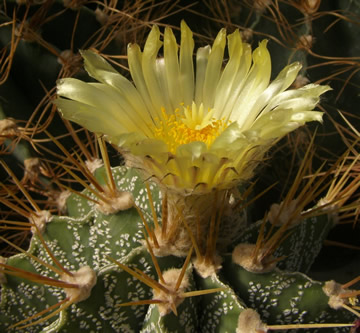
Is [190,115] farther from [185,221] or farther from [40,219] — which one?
[40,219]

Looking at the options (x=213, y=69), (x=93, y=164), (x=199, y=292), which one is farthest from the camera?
(x=93, y=164)

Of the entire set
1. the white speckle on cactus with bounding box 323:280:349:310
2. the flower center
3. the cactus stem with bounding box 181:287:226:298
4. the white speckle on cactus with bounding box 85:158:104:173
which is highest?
the flower center

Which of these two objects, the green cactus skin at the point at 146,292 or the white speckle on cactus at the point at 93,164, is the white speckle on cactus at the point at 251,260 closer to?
the green cactus skin at the point at 146,292

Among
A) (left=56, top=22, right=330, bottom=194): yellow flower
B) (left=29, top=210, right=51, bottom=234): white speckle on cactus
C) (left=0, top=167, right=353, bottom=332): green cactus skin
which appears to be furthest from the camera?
(left=29, top=210, right=51, bottom=234): white speckle on cactus

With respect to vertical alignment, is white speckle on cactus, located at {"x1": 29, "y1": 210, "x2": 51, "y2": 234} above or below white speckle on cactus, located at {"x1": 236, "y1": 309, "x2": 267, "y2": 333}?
above

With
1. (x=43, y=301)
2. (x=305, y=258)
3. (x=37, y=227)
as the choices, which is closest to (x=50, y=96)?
(x=37, y=227)

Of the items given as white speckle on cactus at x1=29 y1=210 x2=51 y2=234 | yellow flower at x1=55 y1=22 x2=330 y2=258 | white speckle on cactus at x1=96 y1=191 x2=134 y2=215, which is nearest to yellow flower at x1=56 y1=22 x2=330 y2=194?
yellow flower at x1=55 y1=22 x2=330 y2=258

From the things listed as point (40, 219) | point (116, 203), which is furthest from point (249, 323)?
point (40, 219)

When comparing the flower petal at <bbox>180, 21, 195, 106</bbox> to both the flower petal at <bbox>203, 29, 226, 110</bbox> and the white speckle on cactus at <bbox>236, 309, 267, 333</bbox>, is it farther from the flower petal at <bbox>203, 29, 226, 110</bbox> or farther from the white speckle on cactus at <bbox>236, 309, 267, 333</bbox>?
the white speckle on cactus at <bbox>236, 309, 267, 333</bbox>
